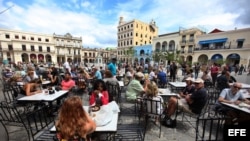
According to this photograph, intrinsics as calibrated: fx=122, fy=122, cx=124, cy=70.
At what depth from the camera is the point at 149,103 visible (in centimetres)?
275

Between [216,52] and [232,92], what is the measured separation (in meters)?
26.0

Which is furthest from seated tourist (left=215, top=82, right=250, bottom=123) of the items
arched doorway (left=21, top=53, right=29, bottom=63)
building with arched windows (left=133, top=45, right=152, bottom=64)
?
arched doorway (left=21, top=53, right=29, bottom=63)

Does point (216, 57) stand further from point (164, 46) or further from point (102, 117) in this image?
point (102, 117)

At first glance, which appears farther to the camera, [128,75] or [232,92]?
[128,75]

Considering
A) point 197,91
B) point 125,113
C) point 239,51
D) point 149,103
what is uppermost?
point 239,51

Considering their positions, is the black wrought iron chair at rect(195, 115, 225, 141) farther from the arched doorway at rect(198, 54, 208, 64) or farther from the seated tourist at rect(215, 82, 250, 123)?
the arched doorway at rect(198, 54, 208, 64)

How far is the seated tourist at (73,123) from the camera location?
4.82 feet

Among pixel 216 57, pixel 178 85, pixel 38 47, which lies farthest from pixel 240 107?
pixel 38 47

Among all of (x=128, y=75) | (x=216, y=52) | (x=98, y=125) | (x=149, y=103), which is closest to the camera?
(x=98, y=125)

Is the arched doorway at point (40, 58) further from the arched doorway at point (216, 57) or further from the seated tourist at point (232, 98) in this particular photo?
the arched doorway at point (216, 57)

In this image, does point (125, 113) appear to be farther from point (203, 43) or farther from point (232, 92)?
point (203, 43)

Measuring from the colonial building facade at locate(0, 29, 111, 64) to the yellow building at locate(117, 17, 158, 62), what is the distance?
7340 millimetres

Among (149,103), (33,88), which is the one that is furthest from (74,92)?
(149,103)

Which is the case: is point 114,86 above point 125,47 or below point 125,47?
below
